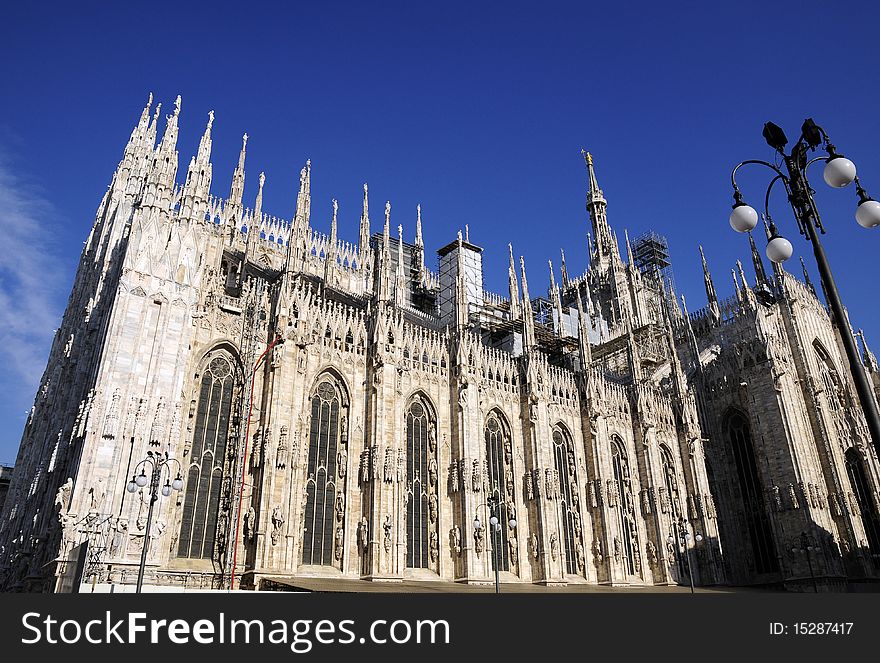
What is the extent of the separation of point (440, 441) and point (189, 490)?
1297cm

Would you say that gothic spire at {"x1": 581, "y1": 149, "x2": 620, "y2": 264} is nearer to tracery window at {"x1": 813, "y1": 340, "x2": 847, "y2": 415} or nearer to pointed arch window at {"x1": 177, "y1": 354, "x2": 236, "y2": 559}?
tracery window at {"x1": 813, "y1": 340, "x2": 847, "y2": 415}

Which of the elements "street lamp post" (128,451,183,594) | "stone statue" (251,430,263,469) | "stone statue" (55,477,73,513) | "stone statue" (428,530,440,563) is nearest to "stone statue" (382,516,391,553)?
"stone statue" (428,530,440,563)

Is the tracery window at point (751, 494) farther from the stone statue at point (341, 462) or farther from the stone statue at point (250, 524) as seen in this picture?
the stone statue at point (250, 524)

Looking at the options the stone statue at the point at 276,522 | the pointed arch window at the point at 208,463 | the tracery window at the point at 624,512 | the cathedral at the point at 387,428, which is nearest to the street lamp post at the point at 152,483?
the cathedral at the point at 387,428

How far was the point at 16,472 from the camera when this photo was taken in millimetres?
34594

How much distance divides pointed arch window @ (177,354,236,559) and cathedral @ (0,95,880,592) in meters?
0.09

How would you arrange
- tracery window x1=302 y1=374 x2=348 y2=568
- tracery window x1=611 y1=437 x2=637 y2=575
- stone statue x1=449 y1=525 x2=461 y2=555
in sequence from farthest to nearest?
tracery window x1=611 y1=437 x2=637 y2=575 → stone statue x1=449 y1=525 x2=461 y2=555 → tracery window x1=302 y1=374 x2=348 y2=568

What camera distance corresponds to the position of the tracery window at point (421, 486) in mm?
30438

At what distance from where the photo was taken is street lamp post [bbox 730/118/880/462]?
988 cm

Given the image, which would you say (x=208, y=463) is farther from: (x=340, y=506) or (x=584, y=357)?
(x=584, y=357)

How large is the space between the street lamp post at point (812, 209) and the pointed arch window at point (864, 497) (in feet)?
129
